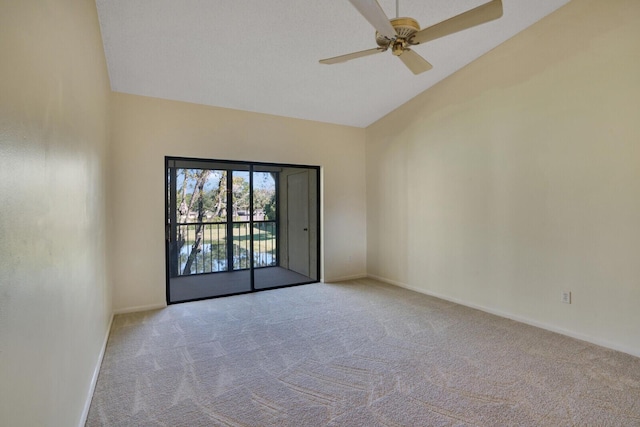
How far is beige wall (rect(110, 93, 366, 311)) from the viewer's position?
12.6 ft

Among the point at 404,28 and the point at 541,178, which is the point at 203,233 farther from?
the point at 541,178

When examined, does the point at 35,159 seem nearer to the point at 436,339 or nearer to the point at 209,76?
the point at 209,76

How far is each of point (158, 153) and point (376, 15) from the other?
3.31m

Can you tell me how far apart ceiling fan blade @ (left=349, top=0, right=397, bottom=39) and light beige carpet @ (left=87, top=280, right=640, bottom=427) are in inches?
96.1

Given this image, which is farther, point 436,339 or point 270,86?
point 270,86

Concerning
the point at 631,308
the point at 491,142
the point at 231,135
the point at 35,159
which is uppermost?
the point at 231,135

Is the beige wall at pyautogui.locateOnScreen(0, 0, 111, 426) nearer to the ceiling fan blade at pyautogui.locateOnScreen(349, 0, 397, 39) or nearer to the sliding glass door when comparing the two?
the ceiling fan blade at pyautogui.locateOnScreen(349, 0, 397, 39)

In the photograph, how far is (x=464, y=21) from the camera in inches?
83.2

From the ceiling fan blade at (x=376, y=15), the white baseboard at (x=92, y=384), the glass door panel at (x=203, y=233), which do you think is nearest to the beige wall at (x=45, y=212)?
the white baseboard at (x=92, y=384)

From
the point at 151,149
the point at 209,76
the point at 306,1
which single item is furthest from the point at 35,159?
the point at 151,149

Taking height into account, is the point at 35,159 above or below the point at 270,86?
below

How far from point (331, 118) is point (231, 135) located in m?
1.69

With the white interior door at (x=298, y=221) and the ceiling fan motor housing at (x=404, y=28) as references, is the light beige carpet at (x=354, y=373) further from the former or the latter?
the ceiling fan motor housing at (x=404, y=28)

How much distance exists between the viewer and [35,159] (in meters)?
1.15
